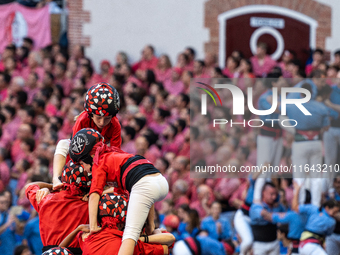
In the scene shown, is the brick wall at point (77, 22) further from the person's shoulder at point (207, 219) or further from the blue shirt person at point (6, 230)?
the person's shoulder at point (207, 219)

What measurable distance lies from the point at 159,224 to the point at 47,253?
3.25 m

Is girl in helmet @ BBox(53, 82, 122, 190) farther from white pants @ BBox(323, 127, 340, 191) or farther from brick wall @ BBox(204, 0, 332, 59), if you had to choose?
brick wall @ BBox(204, 0, 332, 59)

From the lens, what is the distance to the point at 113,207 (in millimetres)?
4031

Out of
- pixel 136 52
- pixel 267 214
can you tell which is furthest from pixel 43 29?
pixel 267 214

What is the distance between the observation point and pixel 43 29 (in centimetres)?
1274

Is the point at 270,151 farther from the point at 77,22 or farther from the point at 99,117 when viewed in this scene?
the point at 77,22

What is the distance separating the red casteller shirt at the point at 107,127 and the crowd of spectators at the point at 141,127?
262 centimetres

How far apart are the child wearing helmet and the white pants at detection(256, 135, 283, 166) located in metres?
3.73

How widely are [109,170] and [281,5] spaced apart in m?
9.97

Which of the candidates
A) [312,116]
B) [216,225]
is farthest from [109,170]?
[312,116]

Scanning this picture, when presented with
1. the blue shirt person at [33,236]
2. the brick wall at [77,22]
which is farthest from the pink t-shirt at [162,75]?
the blue shirt person at [33,236]

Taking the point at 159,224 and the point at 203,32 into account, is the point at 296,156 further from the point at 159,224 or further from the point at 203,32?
the point at 203,32

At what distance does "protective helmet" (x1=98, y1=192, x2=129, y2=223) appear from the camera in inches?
158

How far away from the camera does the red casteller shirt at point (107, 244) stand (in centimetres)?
393
